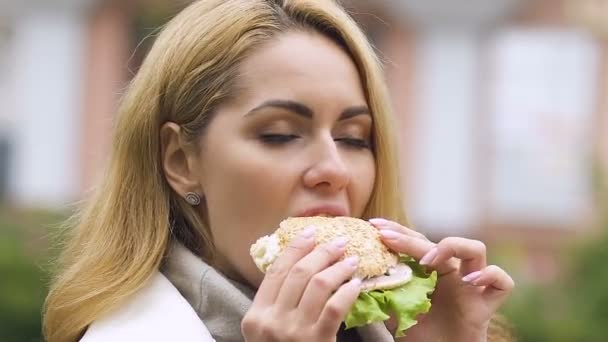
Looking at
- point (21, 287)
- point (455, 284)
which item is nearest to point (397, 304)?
point (455, 284)

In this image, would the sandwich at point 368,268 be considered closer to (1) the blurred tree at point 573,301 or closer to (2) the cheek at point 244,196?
(2) the cheek at point 244,196

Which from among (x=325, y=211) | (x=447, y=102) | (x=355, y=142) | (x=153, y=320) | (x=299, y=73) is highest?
(x=299, y=73)

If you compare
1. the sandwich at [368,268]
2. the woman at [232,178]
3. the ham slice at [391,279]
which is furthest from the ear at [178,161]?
the ham slice at [391,279]

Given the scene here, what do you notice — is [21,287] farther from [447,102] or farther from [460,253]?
[460,253]

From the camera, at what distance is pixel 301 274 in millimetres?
2486

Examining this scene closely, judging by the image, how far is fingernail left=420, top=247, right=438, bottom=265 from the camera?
2.73 m

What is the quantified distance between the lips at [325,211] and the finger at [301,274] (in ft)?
0.68

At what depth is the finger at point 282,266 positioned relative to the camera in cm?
251

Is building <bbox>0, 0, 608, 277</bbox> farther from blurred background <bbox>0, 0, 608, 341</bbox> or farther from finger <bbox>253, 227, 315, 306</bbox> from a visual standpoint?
finger <bbox>253, 227, 315, 306</bbox>

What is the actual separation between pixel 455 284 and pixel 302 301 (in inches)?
21.7

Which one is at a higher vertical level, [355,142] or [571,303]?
[355,142]

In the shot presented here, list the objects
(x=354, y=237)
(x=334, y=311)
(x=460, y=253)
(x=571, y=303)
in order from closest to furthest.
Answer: (x=334, y=311) → (x=354, y=237) → (x=460, y=253) → (x=571, y=303)

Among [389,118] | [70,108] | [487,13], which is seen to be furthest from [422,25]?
[389,118]

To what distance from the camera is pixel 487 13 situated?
14164mm
